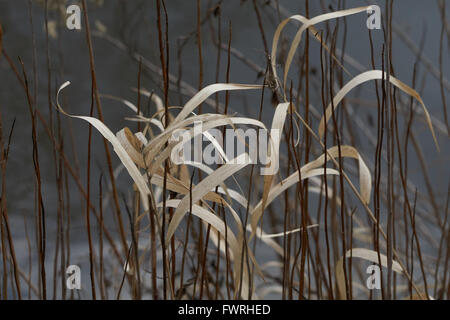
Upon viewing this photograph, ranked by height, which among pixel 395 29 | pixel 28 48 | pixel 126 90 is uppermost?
pixel 28 48

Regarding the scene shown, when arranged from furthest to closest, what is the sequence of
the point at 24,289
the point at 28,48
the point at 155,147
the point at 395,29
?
1. the point at 28,48
2. the point at 24,289
3. the point at 395,29
4. the point at 155,147

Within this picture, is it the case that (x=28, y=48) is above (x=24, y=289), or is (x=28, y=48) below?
above

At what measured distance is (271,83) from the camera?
33 cm

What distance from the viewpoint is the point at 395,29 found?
71 cm

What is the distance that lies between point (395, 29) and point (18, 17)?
3.93 feet

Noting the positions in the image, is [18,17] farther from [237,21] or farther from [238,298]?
[238,298]

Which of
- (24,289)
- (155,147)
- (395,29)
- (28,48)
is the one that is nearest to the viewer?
(155,147)

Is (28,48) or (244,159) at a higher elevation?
(28,48)

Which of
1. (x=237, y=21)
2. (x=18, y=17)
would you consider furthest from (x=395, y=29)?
(x=18, y=17)
